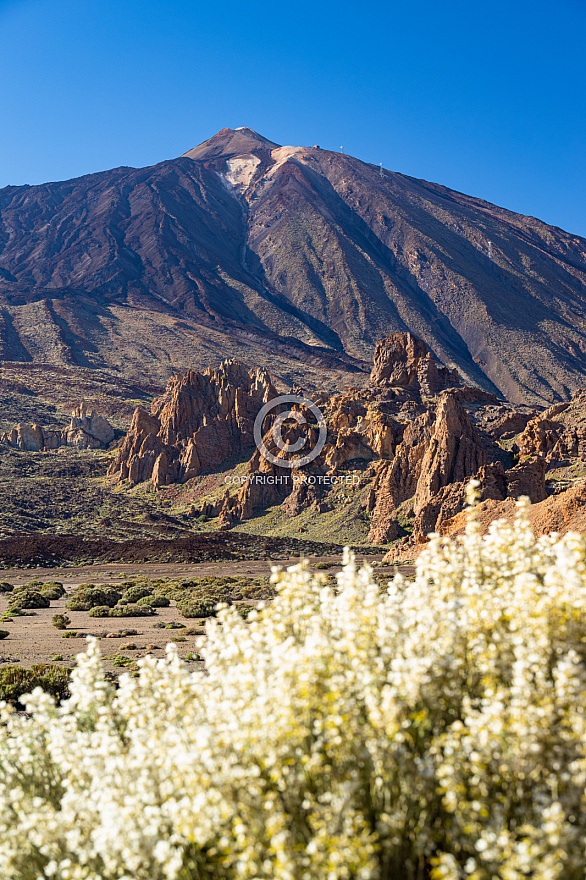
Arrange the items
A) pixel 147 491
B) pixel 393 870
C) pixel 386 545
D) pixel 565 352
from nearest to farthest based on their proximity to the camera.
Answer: pixel 393 870
pixel 386 545
pixel 147 491
pixel 565 352

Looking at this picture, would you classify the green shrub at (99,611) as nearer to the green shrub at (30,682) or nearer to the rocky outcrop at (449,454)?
the green shrub at (30,682)

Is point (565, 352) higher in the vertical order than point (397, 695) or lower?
higher

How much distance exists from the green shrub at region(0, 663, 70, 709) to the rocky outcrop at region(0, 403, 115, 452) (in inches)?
3088

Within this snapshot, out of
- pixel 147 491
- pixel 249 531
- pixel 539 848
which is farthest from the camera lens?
pixel 147 491

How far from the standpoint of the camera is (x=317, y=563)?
138 feet

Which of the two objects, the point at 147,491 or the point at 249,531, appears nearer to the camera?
the point at 249,531

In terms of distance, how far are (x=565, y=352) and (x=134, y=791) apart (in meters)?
205

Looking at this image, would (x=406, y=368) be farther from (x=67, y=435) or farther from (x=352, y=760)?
(x=352, y=760)

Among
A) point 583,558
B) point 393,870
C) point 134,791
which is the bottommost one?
point 393,870

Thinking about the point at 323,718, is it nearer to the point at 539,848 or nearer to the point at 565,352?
the point at 539,848

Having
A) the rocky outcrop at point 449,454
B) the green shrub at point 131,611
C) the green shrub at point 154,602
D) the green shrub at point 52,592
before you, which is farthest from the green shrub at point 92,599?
the rocky outcrop at point 449,454

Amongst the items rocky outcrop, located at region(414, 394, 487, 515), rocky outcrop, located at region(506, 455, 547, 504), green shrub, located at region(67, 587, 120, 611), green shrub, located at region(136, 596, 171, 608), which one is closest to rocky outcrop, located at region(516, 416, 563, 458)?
rocky outcrop, located at region(414, 394, 487, 515)

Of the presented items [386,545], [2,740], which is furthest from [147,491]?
[2,740]

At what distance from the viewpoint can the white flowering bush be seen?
355cm
